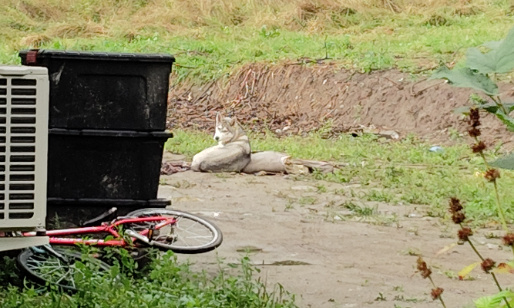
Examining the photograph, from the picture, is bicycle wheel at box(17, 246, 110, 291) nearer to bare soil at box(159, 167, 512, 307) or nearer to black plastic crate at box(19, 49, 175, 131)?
black plastic crate at box(19, 49, 175, 131)

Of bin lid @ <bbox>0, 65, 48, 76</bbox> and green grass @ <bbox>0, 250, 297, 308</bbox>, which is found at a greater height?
bin lid @ <bbox>0, 65, 48, 76</bbox>

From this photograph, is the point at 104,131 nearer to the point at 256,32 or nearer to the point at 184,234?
the point at 184,234

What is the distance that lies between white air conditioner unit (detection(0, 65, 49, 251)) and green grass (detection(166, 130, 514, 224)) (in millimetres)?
4983

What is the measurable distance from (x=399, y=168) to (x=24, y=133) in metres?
7.14

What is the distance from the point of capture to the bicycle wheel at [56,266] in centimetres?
471

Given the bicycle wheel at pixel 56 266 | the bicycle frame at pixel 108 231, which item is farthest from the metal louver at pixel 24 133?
the bicycle frame at pixel 108 231

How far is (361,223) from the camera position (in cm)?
775

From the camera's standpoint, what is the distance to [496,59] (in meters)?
1.95

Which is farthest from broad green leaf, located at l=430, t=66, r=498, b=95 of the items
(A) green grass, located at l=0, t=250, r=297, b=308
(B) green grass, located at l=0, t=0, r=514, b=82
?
(B) green grass, located at l=0, t=0, r=514, b=82

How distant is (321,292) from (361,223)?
93.7 inches

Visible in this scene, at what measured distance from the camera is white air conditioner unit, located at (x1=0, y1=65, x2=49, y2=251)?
3.51 meters

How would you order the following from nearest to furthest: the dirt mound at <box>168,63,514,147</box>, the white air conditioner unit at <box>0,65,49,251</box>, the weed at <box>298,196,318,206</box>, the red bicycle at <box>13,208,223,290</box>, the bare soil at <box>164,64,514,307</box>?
the white air conditioner unit at <box>0,65,49,251</box>
the red bicycle at <box>13,208,223,290</box>
the bare soil at <box>164,64,514,307</box>
the weed at <box>298,196,318,206</box>
the dirt mound at <box>168,63,514,147</box>

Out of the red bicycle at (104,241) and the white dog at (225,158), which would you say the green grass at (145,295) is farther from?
the white dog at (225,158)

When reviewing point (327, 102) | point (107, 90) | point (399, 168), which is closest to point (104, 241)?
point (107, 90)
